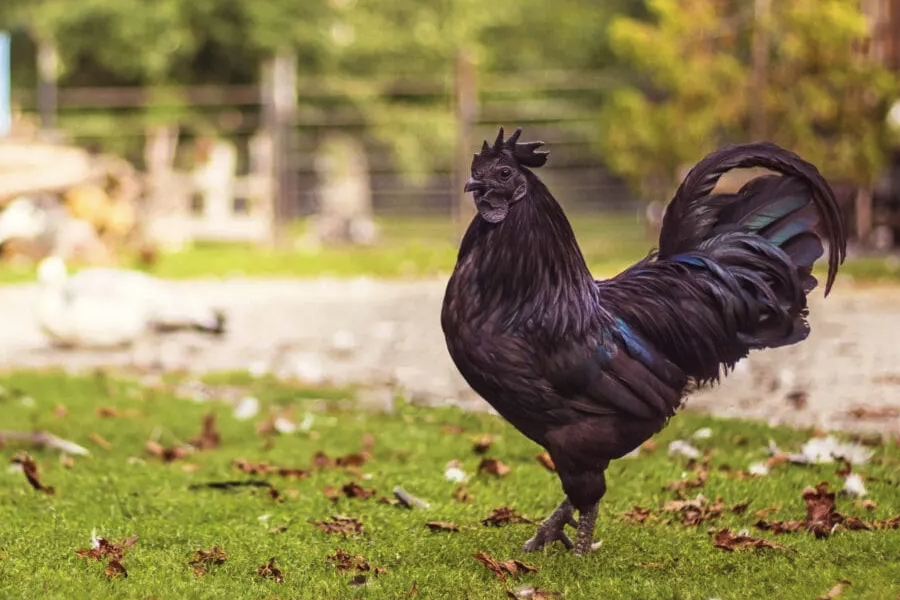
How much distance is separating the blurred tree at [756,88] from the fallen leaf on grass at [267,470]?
40.1ft

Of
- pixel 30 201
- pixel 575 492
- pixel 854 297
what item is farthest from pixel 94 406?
pixel 30 201

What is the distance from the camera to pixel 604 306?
170 inches

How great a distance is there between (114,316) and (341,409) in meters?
2.82

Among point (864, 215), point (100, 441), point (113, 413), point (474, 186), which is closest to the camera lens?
point (474, 186)

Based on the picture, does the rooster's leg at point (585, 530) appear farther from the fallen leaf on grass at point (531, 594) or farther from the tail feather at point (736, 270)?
the tail feather at point (736, 270)

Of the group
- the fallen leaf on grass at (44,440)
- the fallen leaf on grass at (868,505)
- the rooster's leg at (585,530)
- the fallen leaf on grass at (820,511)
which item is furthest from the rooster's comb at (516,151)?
the fallen leaf on grass at (44,440)

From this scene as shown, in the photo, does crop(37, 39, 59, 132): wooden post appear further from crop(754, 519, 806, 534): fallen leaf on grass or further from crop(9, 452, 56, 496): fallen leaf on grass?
crop(754, 519, 806, 534): fallen leaf on grass

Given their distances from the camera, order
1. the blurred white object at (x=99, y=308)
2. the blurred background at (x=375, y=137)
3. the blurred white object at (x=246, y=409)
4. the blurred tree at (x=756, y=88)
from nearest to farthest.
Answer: the blurred white object at (x=246, y=409) < the blurred white object at (x=99, y=308) < the blurred background at (x=375, y=137) < the blurred tree at (x=756, y=88)

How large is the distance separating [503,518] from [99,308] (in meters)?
5.37

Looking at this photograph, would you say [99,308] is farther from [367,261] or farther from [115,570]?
[367,261]

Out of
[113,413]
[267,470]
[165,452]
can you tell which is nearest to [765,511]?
[267,470]

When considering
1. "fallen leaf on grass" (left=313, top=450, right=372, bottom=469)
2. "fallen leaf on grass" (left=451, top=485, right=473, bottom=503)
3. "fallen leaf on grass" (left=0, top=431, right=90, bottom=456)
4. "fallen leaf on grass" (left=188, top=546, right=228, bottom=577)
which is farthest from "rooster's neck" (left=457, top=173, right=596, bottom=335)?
"fallen leaf on grass" (left=0, top=431, right=90, bottom=456)

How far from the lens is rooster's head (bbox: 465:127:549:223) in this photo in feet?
13.6

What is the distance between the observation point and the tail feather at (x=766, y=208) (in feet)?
14.4
